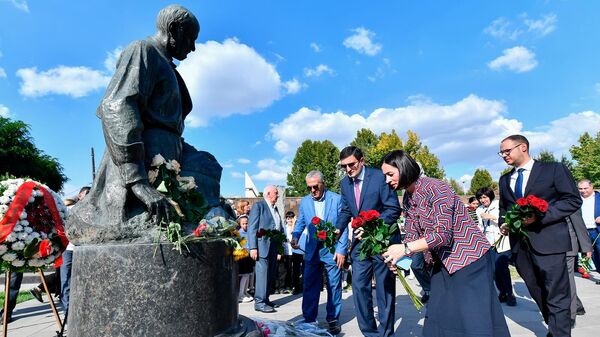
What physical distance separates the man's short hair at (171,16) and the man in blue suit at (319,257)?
3045 millimetres

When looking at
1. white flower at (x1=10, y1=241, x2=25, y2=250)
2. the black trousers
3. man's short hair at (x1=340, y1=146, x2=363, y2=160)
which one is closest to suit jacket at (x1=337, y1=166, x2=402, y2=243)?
man's short hair at (x1=340, y1=146, x2=363, y2=160)

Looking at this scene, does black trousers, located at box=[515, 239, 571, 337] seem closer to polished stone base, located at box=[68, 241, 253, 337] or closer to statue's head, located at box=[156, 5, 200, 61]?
polished stone base, located at box=[68, 241, 253, 337]

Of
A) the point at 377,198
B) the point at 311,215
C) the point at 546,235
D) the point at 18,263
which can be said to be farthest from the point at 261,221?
the point at 546,235

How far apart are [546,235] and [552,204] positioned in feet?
1.09

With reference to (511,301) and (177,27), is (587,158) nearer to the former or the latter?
(511,301)

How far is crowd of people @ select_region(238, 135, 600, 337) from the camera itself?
3.02 metres

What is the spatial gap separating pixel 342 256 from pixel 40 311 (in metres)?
5.92

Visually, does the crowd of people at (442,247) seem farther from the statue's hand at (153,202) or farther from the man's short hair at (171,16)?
the man's short hair at (171,16)

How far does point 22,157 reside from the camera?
43.6 meters

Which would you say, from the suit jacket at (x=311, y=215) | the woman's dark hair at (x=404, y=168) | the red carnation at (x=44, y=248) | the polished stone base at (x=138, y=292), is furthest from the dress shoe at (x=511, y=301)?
the red carnation at (x=44, y=248)

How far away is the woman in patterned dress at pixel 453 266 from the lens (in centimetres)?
293

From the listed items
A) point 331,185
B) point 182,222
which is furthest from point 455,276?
point 331,185

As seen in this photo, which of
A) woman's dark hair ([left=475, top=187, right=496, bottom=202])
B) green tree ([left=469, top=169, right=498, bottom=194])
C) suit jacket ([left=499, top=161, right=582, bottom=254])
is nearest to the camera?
suit jacket ([left=499, top=161, right=582, bottom=254])

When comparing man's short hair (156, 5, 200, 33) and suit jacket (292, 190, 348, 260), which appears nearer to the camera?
man's short hair (156, 5, 200, 33)
